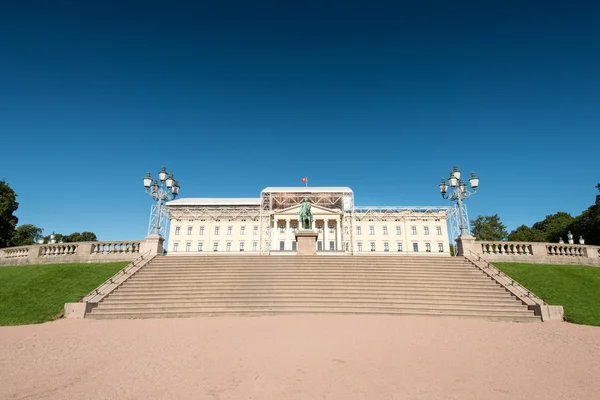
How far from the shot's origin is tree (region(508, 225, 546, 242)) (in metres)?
66.9

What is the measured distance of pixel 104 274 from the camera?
16766mm

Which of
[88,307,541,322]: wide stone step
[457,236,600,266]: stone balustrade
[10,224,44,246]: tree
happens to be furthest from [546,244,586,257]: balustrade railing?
[10,224,44,246]: tree

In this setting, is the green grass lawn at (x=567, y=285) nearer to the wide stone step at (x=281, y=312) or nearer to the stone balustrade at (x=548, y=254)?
the stone balustrade at (x=548, y=254)

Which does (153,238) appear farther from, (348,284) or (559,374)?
(559,374)

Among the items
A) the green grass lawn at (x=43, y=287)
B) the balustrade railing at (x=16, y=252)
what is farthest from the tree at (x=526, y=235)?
the balustrade railing at (x=16, y=252)

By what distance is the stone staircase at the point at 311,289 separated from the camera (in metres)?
13.3

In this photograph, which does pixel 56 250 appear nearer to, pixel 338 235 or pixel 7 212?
pixel 7 212

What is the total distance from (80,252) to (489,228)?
3431 inches

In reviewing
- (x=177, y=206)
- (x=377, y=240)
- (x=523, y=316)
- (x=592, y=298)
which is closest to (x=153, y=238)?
(x=523, y=316)

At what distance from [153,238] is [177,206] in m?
49.8

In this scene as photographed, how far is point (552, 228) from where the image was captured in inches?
2554

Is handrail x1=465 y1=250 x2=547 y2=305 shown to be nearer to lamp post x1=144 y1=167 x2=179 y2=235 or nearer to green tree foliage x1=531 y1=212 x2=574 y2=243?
lamp post x1=144 y1=167 x2=179 y2=235

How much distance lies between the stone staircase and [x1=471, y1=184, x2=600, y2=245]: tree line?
154 feet

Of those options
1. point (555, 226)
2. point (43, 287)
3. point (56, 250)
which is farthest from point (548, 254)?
point (555, 226)
